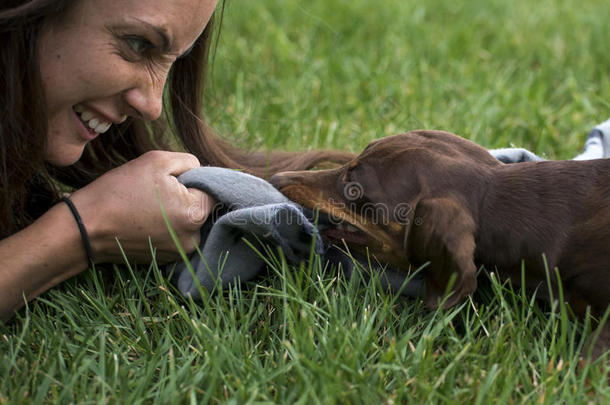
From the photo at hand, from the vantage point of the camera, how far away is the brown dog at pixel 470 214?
8.59ft

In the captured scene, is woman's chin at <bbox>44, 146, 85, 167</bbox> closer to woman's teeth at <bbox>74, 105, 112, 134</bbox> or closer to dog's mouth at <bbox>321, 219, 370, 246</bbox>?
woman's teeth at <bbox>74, 105, 112, 134</bbox>

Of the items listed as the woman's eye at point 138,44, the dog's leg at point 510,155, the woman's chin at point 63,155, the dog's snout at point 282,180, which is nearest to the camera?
the woman's eye at point 138,44

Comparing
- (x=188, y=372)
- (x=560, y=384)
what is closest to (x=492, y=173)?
(x=560, y=384)

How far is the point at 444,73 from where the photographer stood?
18.5 feet

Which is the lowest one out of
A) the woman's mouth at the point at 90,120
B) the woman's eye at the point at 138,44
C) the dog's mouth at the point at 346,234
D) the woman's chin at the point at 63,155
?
the dog's mouth at the point at 346,234

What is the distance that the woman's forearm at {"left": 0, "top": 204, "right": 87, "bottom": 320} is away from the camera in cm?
262

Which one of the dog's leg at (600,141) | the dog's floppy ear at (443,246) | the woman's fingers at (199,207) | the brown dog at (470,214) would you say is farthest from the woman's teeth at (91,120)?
the dog's leg at (600,141)

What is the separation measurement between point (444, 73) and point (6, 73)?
3744 millimetres

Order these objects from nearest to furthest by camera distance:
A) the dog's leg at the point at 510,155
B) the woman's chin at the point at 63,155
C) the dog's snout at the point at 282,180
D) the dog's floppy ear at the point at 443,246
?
the dog's floppy ear at the point at 443,246 → the woman's chin at the point at 63,155 → the dog's snout at the point at 282,180 → the dog's leg at the point at 510,155

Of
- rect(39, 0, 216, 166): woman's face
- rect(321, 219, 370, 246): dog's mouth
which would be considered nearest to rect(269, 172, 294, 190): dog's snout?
rect(321, 219, 370, 246): dog's mouth

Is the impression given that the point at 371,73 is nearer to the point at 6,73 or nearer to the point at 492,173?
the point at 492,173

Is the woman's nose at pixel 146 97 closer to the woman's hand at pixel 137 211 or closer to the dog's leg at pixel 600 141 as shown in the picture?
the woman's hand at pixel 137 211

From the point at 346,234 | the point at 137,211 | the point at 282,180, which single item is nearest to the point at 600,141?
the point at 346,234

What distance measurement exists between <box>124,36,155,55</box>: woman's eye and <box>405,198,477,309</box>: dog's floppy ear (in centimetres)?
113
